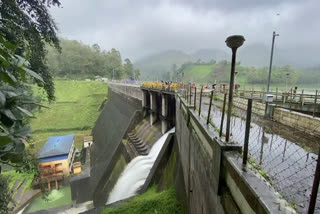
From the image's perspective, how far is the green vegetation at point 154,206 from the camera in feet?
21.2

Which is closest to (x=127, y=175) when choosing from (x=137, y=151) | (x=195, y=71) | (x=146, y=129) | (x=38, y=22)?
(x=137, y=151)

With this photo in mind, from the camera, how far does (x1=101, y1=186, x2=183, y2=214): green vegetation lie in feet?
21.2

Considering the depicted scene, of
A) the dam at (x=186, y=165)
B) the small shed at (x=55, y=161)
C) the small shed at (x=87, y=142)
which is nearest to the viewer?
the dam at (x=186, y=165)

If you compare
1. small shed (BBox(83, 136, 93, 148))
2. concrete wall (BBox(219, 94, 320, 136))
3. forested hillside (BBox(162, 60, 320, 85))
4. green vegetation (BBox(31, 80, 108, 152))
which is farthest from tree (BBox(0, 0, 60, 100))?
green vegetation (BBox(31, 80, 108, 152))

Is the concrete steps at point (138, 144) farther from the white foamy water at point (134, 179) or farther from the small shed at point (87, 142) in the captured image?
the small shed at point (87, 142)

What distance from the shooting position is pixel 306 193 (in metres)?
2.54

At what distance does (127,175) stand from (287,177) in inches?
380

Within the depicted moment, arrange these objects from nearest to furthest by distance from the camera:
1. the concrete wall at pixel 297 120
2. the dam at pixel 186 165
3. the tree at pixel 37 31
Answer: the dam at pixel 186 165 → the tree at pixel 37 31 → the concrete wall at pixel 297 120

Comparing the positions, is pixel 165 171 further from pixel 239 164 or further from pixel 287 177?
pixel 239 164

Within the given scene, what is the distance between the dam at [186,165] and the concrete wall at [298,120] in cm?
176

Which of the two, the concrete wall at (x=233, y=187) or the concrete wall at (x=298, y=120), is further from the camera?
the concrete wall at (x=298, y=120)

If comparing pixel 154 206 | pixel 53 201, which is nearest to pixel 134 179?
pixel 154 206

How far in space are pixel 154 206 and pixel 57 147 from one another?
18.1 m

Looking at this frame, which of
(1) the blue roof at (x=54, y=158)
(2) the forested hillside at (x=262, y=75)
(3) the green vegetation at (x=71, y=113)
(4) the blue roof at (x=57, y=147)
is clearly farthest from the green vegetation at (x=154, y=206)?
(3) the green vegetation at (x=71, y=113)
